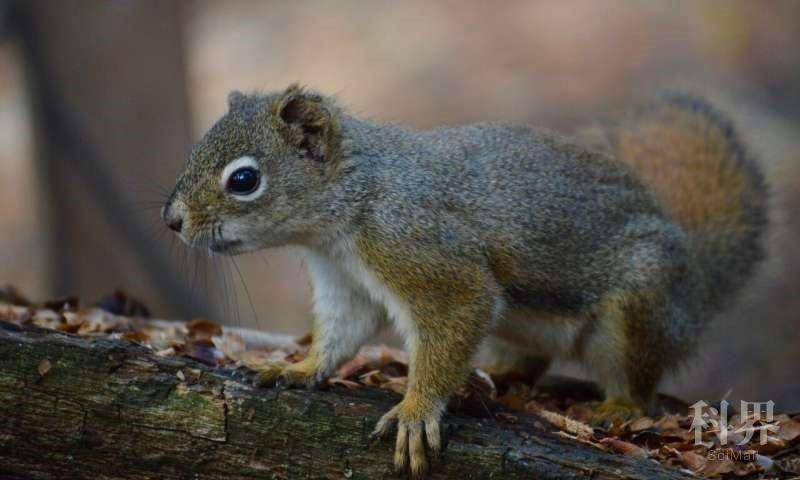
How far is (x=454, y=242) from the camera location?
4387 mm

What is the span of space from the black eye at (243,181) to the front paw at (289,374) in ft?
2.41

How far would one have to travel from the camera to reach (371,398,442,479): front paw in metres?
3.89

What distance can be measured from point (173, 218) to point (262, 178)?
39 centimetres

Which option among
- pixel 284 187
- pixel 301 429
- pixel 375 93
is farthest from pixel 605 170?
pixel 375 93

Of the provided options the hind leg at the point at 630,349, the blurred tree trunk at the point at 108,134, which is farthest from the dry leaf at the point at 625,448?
the blurred tree trunk at the point at 108,134

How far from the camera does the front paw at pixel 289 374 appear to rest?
167 inches

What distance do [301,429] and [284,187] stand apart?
1003 millimetres

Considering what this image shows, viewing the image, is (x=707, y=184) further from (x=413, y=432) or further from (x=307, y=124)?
(x=413, y=432)

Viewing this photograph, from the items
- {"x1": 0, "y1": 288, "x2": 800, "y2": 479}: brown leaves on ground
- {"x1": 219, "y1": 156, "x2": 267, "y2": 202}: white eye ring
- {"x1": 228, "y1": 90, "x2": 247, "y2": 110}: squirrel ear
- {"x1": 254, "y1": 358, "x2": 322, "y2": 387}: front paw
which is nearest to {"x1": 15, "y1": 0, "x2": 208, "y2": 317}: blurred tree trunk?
{"x1": 0, "y1": 288, "x2": 800, "y2": 479}: brown leaves on ground

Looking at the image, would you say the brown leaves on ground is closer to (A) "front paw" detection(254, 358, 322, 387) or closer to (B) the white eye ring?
(A) "front paw" detection(254, 358, 322, 387)

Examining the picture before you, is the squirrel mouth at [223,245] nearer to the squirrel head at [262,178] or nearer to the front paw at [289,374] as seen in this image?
the squirrel head at [262,178]

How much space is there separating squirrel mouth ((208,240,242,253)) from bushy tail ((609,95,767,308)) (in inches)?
95.1

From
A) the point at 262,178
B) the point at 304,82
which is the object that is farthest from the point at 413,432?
the point at 304,82

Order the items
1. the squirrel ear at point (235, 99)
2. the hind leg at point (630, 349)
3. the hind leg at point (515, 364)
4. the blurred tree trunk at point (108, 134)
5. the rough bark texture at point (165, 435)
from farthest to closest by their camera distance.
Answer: the blurred tree trunk at point (108, 134) < the hind leg at point (515, 364) < the hind leg at point (630, 349) < the squirrel ear at point (235, 99) < the rough bark texture at point (165, 435)
